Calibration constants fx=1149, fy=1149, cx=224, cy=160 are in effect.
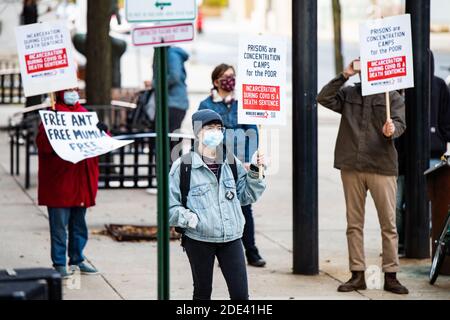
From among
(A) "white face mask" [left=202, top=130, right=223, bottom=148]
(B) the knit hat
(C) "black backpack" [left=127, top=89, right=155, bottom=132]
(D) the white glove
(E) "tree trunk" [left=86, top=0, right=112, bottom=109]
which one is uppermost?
(E) "tree trunk" [left=86, top=0, right=112, bottom=109]

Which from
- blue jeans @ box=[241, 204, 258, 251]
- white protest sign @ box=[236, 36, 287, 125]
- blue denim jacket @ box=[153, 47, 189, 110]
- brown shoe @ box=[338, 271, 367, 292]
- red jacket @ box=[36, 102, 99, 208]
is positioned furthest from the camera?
blue denim jacket @ box=[153, 47, 189, 110]

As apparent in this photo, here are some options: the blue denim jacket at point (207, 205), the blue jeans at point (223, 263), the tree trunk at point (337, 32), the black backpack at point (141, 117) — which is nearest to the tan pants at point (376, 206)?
the blue denim jacket at point (207, 205)

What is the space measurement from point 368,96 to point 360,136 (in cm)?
33

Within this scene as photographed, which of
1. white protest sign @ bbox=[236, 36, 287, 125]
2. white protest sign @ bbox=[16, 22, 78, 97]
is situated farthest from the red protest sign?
white protest sign @ bbox=[236, 36, 287, 125]

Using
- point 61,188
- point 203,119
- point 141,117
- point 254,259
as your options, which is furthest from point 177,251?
point 141,117

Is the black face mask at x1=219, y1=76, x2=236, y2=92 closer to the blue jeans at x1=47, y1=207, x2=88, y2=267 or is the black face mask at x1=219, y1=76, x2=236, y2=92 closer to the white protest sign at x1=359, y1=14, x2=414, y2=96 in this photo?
the white protest sign at x1=359, y1=14, x2=414, y2=96

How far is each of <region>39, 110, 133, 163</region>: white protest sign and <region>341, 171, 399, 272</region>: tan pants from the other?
1962 mm

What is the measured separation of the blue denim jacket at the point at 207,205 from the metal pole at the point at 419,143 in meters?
3.47

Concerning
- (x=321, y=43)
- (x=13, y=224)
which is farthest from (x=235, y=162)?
(x=321, y=43)

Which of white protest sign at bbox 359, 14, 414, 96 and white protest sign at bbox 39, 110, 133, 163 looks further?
white protest sign at bbox 39, 110, 133, 163

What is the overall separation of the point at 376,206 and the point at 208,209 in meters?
2.28

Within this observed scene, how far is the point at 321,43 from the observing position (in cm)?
4866

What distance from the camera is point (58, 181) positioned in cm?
938

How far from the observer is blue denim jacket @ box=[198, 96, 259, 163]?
391 inches
